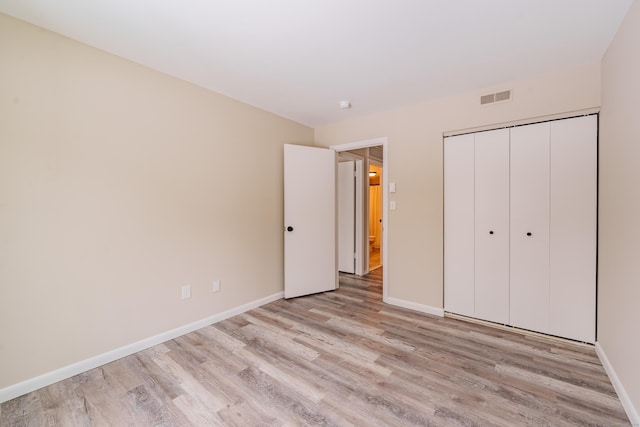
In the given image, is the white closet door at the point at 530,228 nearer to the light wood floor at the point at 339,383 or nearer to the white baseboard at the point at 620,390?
the light wood floor at the point at 339,383

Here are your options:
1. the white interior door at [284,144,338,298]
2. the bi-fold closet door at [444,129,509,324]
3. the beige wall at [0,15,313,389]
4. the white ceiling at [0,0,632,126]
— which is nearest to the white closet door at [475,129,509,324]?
the bi-fold closet door at [444,129,509,324]

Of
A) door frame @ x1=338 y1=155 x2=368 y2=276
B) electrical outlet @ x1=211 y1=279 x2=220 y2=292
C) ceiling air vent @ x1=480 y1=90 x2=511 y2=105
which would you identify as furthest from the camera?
door frame @ x1=338 y1=155 x2=368 y2=276

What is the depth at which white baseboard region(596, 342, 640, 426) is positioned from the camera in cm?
142

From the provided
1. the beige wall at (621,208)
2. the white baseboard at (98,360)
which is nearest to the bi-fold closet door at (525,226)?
the beige wall at (621,208)

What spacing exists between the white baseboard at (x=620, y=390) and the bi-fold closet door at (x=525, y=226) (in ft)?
0.90

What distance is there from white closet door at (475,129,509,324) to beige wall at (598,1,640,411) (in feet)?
2.12

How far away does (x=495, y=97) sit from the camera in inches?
101

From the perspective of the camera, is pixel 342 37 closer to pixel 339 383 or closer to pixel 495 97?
pixel 495 97

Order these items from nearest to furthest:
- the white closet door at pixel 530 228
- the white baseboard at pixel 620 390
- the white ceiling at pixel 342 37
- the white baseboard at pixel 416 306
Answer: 1. the white baseboard at pixel 620 390
2. the white ceiling at pixel 342 37
3. the white closet door at pixel 530 228
4. the white baseboard at pixel 416 306

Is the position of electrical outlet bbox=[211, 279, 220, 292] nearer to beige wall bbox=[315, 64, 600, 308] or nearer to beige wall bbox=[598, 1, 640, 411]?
beige wall bbox=[315, 64, 600, 308]

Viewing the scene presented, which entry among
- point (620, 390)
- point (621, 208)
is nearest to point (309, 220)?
point (621, 208)

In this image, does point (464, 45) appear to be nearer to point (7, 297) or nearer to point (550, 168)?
point (550, 168)

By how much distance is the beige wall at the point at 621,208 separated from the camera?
58.6 inches

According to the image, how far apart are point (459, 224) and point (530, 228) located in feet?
1.97
